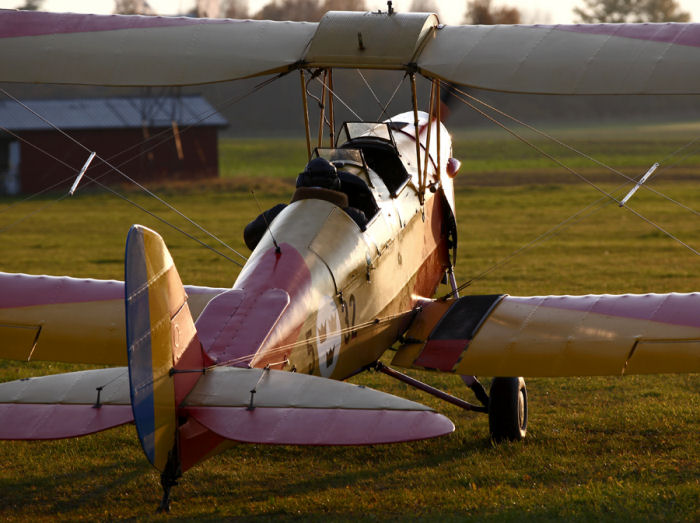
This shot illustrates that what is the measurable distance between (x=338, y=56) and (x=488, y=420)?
319 centimetres

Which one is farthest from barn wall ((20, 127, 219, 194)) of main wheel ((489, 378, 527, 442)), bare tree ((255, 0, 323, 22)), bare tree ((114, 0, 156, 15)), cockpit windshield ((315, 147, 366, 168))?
main wheel ((489, 378, 527, 442))

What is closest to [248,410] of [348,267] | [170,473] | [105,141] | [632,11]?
[170,473]

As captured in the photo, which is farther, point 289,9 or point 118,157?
point 289,9

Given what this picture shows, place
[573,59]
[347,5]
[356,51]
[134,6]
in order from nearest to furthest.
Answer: [573,59]
[356,51]
[347,5]
[134,6]

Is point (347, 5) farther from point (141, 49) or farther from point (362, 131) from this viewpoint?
point (141, 49)

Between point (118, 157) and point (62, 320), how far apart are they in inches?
1256

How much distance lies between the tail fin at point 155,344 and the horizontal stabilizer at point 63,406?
0.21 meters

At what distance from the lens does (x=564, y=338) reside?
6.88 metres

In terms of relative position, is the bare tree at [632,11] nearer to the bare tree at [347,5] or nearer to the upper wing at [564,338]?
the bare tree at [347,5]

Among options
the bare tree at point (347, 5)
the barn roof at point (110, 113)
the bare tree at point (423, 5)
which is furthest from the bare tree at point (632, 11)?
the barn roof at point (110, 113)

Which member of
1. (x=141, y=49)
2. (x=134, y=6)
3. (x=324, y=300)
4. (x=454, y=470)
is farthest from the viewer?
(x=134, y=6)

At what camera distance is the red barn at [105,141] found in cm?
3669

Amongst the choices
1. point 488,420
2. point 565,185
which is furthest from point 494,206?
point 488,420

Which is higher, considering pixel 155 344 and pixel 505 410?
pixel 155 344
